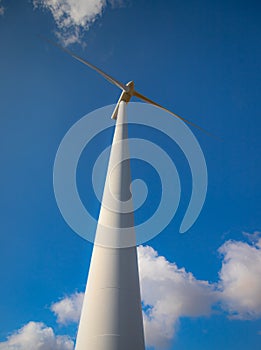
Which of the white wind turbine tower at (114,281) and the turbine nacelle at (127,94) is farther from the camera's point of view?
the turbine nacelle at (127,94)

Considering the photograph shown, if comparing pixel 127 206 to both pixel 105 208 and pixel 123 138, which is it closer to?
pixel 105 208

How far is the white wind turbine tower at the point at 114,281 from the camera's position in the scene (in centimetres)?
797

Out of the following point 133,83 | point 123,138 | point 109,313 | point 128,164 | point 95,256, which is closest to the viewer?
point 109,313

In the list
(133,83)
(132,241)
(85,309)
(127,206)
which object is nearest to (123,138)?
(127,206)

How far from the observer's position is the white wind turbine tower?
7.97 m

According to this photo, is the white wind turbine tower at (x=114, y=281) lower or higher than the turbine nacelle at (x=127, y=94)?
lower

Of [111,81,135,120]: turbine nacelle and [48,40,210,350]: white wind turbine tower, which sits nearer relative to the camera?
[48,40,210,350]: white wind turbine tower

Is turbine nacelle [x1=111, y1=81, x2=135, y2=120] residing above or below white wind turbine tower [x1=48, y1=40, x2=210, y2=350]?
above

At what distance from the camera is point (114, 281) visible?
9148 mm

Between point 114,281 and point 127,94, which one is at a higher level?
point 127,94

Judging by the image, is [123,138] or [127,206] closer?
[127,206]

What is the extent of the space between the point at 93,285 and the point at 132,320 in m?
1.85

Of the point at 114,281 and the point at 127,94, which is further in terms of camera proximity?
the point at 127,94

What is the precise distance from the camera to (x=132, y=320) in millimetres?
8414
